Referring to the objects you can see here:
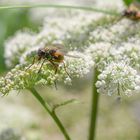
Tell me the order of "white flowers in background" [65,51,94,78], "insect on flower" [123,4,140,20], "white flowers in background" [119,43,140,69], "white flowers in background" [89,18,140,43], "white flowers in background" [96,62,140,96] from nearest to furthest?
"white flowers in background" [96,62,140,96] → "white flowers in background" [65,51,94,78] → "white flowers in background" [119,43,140,69] → "white flowers in background" [89,18,140,43] → "insect on flower" [123,4,140,20]

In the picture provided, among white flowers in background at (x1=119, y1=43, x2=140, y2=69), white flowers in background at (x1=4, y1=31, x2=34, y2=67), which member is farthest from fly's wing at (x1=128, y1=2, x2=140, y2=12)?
white flowers in background at (x1=4, y1=31, x2=34, y2=67)

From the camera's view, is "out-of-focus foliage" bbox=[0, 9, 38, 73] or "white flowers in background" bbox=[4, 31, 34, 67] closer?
"white flowers in background" bbox=[4, 31, 34, 67]

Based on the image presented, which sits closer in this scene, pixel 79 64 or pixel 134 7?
pixel 79 64

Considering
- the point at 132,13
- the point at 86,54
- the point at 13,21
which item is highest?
the point at 86,54

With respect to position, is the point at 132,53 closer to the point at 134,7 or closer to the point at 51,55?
the point at 51,55

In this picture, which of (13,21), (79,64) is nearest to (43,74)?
(79,64)

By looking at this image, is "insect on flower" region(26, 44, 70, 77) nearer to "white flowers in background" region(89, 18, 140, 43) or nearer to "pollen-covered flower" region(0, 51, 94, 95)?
"pollen-covered flower" region(0, 51, 94, 95)

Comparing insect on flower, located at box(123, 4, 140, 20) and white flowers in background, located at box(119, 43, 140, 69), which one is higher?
white flowers in background, located at box(119, 43, 140, 69)

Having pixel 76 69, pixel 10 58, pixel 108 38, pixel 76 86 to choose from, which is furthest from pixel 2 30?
pixel 76 69
